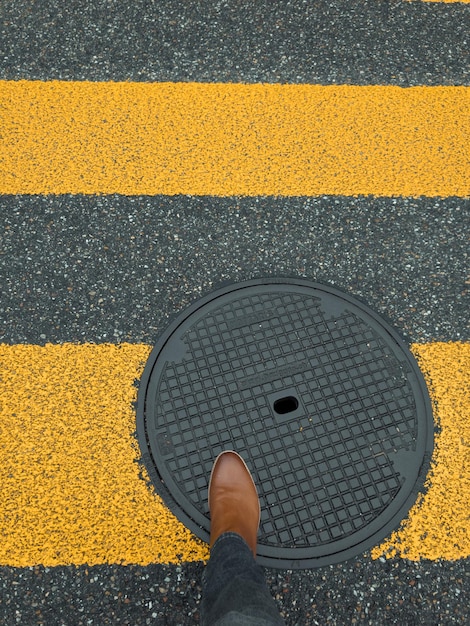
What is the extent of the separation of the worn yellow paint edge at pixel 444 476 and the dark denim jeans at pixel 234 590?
486mm

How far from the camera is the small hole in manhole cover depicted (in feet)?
7.24

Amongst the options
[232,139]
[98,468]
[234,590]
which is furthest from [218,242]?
[234,590]

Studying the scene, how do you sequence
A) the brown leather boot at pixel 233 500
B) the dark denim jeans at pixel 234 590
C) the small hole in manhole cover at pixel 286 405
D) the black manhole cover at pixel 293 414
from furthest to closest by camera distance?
the small hole in manhole cover at pixel 286 405
the black manhole cover at pixel 293 414
the brown leather boot at pixel 233 500
the dark denim jeans at pixel 234 590

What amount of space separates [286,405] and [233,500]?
0.41 metres

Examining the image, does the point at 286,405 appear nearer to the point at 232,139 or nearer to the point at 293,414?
the point at 293,414

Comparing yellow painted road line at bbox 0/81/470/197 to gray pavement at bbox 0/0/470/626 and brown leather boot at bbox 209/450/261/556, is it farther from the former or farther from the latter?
brown leather boot at bbox 209/450/261/556

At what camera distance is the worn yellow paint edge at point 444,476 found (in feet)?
6.53

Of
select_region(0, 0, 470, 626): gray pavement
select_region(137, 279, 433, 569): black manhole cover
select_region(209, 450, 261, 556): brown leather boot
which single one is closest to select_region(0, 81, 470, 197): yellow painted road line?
select_region(0, 0, 470, 626): gray pavement

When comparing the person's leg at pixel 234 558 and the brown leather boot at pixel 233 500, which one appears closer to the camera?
the person's leg at pixel 234 558

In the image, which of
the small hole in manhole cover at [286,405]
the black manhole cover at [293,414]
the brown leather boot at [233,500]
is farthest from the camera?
the small hole in manhole cover at [286,405]

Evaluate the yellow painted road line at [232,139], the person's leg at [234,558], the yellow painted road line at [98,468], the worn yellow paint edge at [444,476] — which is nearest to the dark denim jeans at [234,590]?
the person's leg at [234,558]

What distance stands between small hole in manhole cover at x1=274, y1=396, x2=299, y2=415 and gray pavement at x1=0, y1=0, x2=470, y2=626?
19.9 inches

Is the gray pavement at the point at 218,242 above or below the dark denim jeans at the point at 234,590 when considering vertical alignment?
above

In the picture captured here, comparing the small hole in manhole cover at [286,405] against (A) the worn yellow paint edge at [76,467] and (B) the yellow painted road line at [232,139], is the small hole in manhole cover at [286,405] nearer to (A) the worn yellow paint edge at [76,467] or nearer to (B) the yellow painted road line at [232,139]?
(A) the worn yellow paint edge at [76,467]
